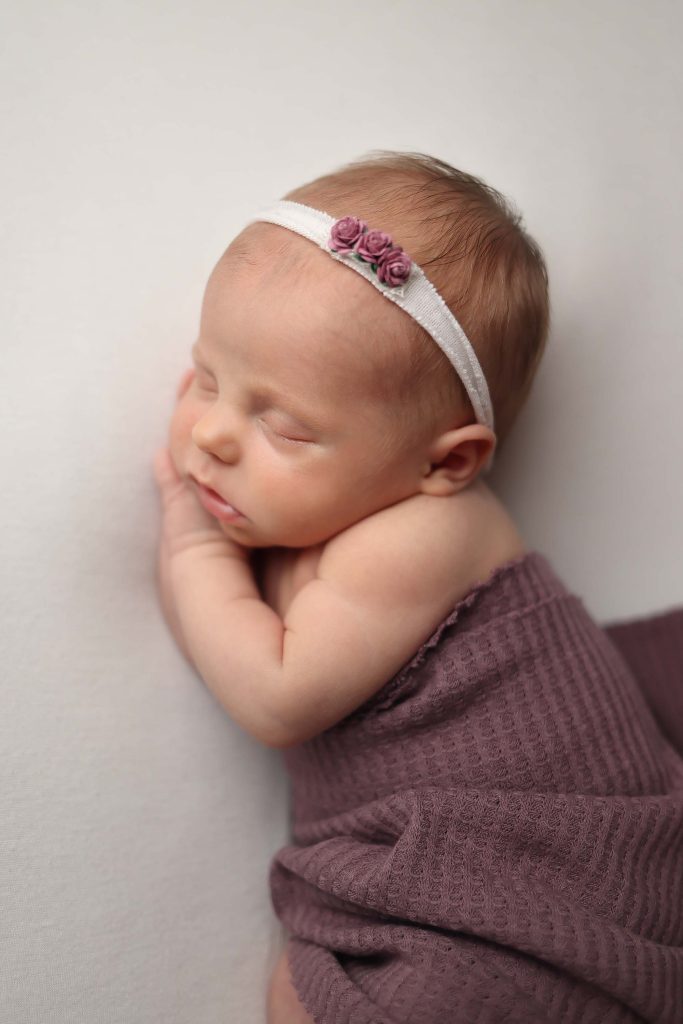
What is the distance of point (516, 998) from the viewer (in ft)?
3.12

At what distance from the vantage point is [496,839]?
1.02 m

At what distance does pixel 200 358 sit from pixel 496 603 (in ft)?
1.56

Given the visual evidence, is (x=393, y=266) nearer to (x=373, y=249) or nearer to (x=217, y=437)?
(x=373, y=249)

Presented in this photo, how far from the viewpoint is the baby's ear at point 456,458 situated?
109 cm

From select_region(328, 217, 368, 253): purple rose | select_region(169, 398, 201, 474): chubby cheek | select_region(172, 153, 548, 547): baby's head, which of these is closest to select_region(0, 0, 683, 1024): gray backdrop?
select_region(169, 398, 201, 474): chubby cheek

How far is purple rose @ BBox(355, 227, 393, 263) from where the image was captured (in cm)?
98

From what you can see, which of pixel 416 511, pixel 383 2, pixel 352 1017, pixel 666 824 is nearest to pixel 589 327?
pixel 416 511

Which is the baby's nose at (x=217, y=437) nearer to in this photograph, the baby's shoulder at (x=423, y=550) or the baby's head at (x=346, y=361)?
the baby's head at (x=346, y=361)

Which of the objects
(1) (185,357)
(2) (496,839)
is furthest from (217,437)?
(2) (496,839)

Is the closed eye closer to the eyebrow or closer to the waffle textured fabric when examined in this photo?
the eyebrow

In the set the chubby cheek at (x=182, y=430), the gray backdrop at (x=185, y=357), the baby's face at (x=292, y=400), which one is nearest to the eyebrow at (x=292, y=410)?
the baby's face at (x=292, y=400)

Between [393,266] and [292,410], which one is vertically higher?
[393,266]

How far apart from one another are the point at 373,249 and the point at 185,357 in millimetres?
371

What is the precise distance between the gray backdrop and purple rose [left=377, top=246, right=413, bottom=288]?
368 millimetres
